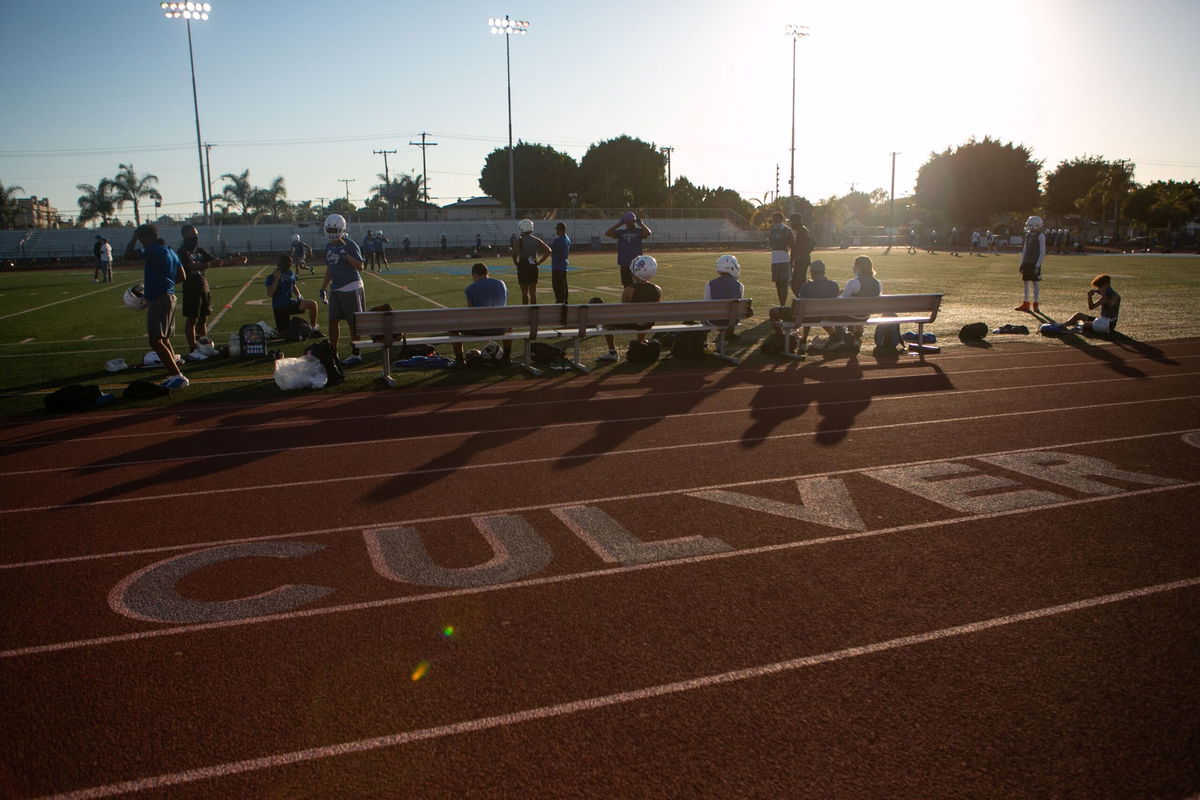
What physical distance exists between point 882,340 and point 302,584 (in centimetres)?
1069

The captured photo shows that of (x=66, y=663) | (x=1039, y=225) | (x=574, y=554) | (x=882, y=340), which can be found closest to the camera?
(x=66, y=663)

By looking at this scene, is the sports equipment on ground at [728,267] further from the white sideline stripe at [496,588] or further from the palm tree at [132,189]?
the palm tree at [132,189]

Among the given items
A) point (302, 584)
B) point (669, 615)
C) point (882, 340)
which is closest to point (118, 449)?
point (302, 584)

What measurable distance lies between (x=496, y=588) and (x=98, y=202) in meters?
89.7

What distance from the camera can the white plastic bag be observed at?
33.4 feet

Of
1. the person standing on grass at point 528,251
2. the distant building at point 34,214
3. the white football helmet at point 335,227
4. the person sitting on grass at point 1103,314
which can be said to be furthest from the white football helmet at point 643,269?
the distant building at point 34,214

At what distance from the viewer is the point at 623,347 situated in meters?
13.8

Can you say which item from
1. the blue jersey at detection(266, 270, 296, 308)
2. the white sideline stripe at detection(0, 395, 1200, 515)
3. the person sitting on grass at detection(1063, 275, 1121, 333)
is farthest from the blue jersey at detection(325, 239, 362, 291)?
the person sitting on grass at detection(1063, 275, 1121, 333)

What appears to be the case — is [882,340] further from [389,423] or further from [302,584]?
[302,584]

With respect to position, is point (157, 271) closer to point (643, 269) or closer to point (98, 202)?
point (643, 269)

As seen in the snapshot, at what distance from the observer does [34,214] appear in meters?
112

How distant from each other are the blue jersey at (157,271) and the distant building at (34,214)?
74.8 meters

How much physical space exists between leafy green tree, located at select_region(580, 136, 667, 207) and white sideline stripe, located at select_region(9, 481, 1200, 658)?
9360 centimetres

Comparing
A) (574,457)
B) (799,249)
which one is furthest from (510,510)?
(799,249)
